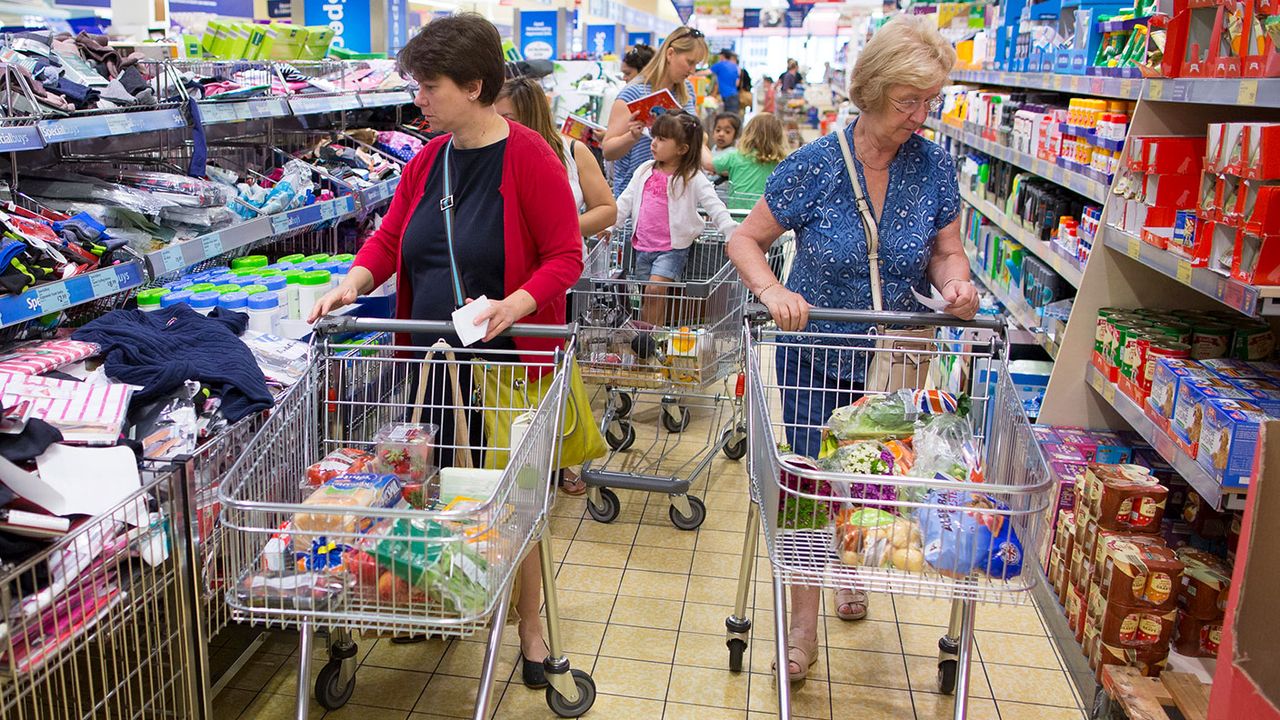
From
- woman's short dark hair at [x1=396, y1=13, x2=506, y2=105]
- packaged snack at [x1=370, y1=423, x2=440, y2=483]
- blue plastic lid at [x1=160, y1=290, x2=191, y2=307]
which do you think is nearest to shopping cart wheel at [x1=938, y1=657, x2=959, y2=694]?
packaged snack at [x1=370, y1=423, x2=440, y2=483]

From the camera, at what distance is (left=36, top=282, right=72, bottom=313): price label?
2535mm

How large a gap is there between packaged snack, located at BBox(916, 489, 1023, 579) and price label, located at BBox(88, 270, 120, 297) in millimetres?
2157

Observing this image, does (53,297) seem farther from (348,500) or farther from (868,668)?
(868,668)

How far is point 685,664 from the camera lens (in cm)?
315

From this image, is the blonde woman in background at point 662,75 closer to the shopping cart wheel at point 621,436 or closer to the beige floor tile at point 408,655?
the shopping cart wheel at point 621,436

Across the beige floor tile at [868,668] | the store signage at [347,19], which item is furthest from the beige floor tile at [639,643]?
the store signage at [347,19]

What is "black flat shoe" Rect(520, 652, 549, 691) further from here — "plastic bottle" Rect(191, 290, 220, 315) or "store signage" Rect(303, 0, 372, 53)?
"store signage" Rect(303, 0, 372, 53)

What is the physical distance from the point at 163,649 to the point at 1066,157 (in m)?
3.76

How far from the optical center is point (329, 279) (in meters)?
3.56

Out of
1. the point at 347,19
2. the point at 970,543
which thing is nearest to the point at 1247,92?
the point at 970,543

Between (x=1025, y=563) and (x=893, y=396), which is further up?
(x=893, y=396)

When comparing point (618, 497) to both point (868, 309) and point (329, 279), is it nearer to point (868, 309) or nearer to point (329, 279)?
point (329, 279)

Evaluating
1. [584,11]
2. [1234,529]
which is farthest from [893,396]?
[584,11]

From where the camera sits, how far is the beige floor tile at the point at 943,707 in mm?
2941
